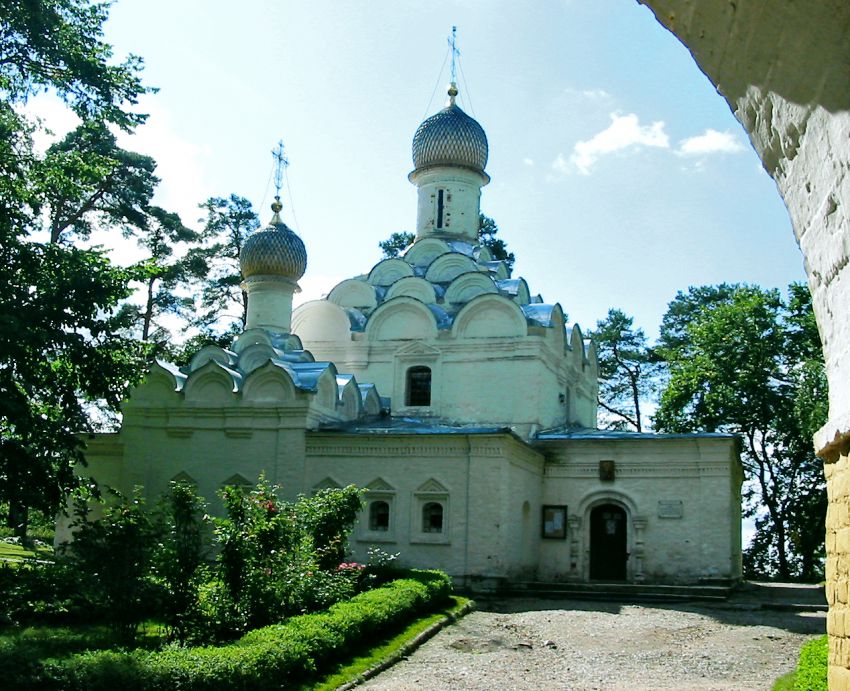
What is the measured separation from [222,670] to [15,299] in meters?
6.86

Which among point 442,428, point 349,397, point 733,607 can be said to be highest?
point 349,397

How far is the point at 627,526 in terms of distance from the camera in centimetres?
1741

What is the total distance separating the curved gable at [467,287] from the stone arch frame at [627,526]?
5187 mm

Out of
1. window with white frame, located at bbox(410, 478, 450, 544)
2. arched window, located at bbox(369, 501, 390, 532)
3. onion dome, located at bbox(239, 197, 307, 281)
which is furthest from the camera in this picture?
onion dome, located at bbox(239, 197, 307, 281)

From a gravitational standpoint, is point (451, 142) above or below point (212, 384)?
above

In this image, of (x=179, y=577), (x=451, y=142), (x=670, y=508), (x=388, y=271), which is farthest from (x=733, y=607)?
(x=451, y=142)

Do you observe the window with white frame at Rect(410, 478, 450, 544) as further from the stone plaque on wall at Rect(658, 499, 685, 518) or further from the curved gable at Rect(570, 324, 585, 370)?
the curved gable at Rect(570, 324, 585, 370)

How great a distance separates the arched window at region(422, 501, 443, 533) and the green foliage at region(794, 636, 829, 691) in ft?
31.3

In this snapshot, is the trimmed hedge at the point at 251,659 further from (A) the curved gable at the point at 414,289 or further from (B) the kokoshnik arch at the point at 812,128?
(A) the curved gable at the point at 414,289

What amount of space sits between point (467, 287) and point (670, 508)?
21.4 ft

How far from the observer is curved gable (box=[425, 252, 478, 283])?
2084 centimetres

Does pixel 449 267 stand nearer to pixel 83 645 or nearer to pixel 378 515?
pixel 378 515

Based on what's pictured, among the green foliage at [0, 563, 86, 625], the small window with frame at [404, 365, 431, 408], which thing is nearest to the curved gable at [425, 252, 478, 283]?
the small window with frame at [404, 365, 431, 408]

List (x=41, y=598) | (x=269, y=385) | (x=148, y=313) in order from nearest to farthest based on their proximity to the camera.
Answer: (x=41, y=598) → (x=269, y=385) → (x=148, y=313)
